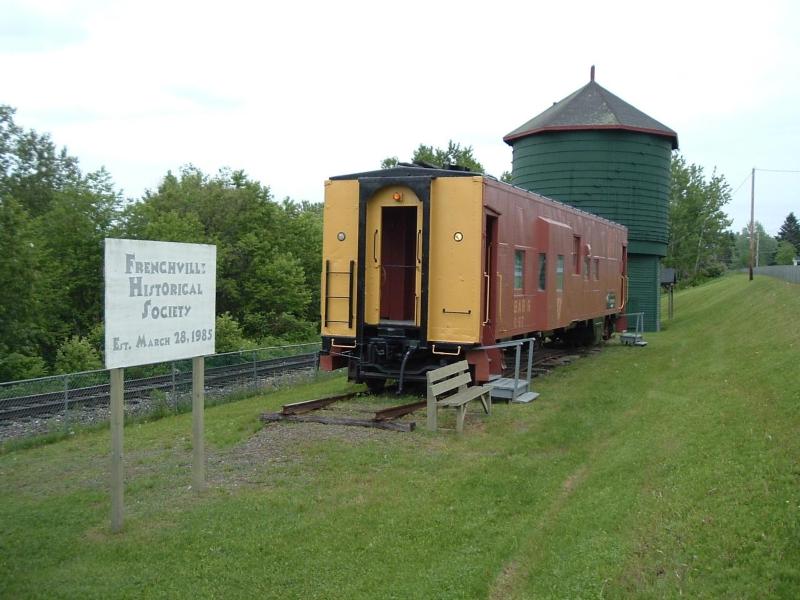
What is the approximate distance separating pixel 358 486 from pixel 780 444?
3611mm

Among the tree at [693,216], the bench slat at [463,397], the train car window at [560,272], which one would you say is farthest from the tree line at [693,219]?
the bench slat at [463,397]

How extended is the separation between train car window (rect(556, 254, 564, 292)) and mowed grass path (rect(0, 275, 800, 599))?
5533 millimetres

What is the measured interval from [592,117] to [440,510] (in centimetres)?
2245

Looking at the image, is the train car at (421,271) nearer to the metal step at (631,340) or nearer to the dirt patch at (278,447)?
the dirt patch at (278,447)

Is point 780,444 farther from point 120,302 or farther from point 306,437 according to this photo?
point 120,302

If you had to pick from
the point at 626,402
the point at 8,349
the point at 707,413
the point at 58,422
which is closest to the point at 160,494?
the point at 58,422

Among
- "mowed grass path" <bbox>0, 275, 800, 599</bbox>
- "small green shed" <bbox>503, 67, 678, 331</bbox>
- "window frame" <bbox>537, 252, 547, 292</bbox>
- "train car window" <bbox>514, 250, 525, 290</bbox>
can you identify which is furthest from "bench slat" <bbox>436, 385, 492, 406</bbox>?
"small green shed" <bbox>503, 67, 678, 331</bbox>

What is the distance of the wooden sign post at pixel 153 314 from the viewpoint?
608 centimetres

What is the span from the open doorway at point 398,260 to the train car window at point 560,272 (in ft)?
11.8

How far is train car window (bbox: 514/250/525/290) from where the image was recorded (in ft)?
42.8

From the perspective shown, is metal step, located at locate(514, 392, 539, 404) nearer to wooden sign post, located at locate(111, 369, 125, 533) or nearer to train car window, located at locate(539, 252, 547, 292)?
train car window, located at locate(539, 252, 547, 292)

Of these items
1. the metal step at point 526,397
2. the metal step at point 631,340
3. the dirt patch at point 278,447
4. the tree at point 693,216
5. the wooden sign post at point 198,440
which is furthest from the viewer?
the tree at point 693,216

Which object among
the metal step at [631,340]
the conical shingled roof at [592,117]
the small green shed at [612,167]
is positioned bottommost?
the metal step at [631,340]

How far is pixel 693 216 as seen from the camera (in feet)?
157
